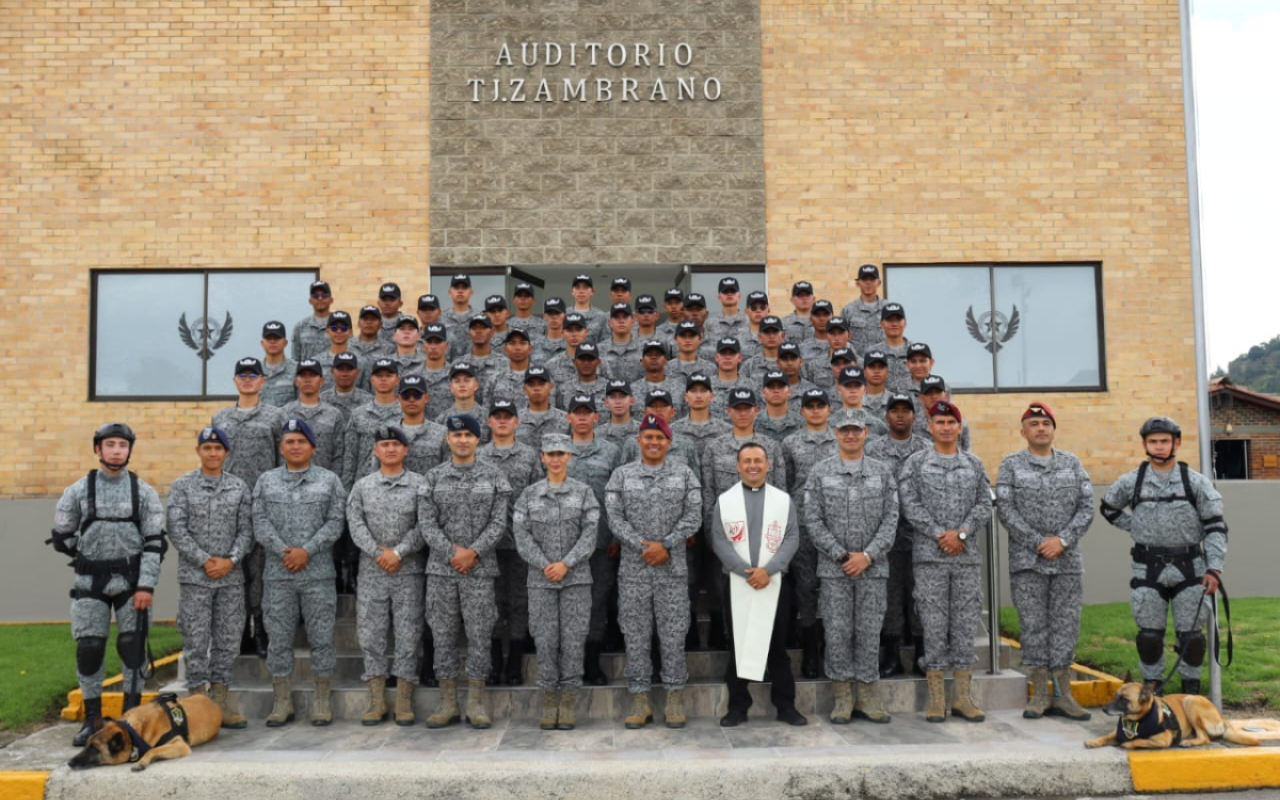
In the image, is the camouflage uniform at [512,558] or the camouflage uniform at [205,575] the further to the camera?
the camouflage uniform at [512,558]

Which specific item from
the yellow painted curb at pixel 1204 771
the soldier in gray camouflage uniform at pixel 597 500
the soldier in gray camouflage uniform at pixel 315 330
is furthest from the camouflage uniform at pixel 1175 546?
the soldier in gray camouflage uniform at pixel 315 330

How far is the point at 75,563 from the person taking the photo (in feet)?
21.2

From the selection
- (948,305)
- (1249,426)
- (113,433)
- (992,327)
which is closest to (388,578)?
(113,433)

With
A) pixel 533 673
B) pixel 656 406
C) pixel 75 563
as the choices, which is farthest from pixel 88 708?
pixel 656 406

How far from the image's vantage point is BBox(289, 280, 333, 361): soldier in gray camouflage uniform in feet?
30.7

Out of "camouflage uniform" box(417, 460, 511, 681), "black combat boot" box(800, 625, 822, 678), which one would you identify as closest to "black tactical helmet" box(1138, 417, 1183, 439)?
"black combat boot" box(800, 625, 822, 678)

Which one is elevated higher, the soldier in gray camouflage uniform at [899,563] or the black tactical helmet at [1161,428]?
the black tactical helmet at [1161,428]

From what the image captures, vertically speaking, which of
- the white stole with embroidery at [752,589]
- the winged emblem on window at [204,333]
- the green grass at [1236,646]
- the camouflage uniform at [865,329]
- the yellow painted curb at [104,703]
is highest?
the winged emblem on window at [204,333]

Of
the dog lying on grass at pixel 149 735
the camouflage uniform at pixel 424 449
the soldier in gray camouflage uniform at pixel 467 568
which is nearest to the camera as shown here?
the dog lying on grass at pixel 149 735

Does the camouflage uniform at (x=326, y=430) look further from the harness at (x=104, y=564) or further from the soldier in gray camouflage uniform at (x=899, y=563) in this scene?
the soldier in gray camouflage uniform at (x=899, y=563)

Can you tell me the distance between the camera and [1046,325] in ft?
38.8

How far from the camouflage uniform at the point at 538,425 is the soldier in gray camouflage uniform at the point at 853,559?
6.65 ft

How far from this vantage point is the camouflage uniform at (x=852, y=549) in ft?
21.7

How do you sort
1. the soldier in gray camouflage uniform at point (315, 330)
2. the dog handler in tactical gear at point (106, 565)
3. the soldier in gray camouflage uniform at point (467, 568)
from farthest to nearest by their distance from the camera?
the soldier in gray camouflage uniform at point (315, 330), the soldier in gray camouflage uniform at point (467, 568), the dog handler in tactical gear at point (106, 565)
